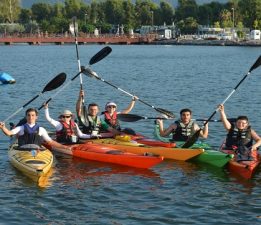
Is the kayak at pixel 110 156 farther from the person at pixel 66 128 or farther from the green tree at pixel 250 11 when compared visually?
the green tree at pixel 250 11

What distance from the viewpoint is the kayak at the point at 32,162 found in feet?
49.8

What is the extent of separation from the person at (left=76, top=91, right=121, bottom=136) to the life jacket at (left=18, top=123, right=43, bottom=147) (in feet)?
8.69

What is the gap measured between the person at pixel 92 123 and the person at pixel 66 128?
0.75 m

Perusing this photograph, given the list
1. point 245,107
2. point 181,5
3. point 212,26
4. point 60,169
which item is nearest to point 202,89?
point 245,107

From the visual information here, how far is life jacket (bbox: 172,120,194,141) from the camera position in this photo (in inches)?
691

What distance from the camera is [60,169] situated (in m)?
16.7

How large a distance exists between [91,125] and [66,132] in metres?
1.16

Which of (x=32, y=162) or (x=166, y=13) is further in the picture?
(x=166, y=13)

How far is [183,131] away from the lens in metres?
17.7

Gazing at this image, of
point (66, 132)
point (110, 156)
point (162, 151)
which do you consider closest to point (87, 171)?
point (110, 156)

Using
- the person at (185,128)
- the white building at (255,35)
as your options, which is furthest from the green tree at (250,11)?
the person at (185,128)

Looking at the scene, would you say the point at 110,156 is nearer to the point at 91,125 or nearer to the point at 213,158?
the point at 91,125

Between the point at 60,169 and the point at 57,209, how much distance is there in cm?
347

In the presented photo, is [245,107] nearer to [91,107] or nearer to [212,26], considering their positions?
→ [91,107]
